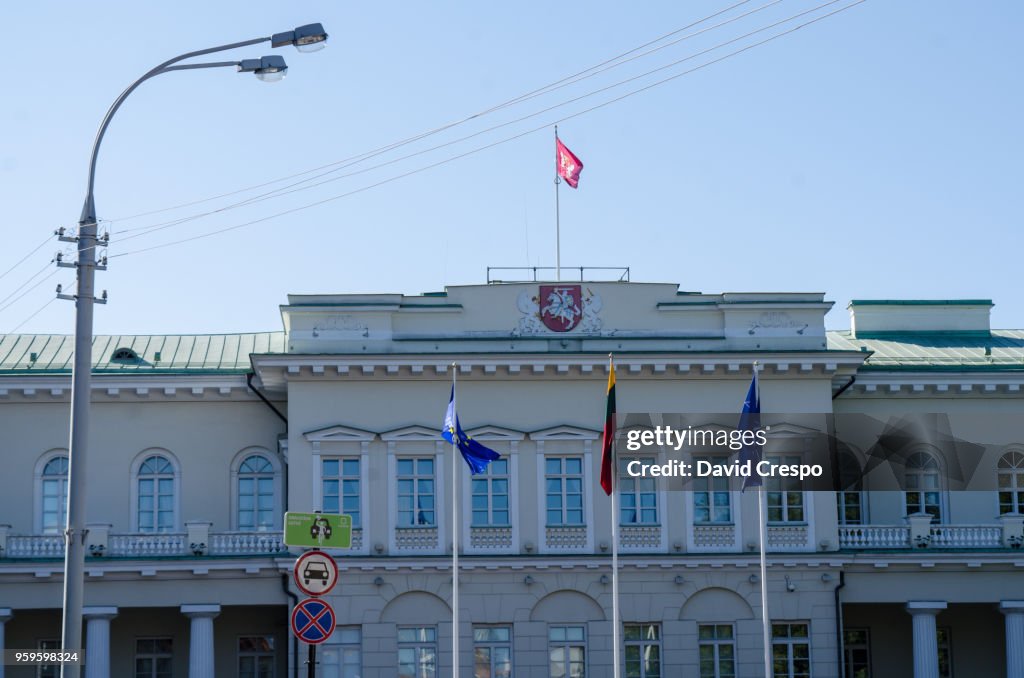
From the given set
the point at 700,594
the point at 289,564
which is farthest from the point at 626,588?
the point at 289,564

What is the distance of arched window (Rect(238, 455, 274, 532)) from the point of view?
141ft

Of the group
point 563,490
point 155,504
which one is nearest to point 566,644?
point 563,490

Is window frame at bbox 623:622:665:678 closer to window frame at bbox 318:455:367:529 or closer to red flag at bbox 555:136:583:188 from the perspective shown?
window frame at bbox 318:455:367:529

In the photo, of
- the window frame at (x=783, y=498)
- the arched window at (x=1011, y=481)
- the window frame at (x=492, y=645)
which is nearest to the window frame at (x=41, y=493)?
the window frame at (x=492, y=645)

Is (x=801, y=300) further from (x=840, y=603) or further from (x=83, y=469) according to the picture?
(x=83, y=469)

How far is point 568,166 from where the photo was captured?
42.5 metres

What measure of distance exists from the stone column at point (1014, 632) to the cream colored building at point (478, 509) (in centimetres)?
6

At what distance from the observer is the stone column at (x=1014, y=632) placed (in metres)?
41.2

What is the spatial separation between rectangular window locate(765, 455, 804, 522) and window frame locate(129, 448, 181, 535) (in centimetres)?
1545

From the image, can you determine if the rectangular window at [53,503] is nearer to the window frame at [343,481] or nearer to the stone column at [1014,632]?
the window frame at [343,481]

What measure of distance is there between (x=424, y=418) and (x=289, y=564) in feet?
16.3

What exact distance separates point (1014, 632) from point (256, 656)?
1976 centimetres

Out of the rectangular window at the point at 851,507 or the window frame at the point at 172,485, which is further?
the rectangular window at the point at 851,507

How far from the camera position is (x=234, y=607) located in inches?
1681
